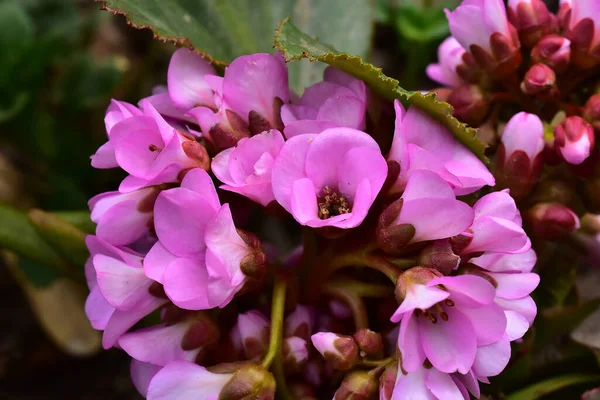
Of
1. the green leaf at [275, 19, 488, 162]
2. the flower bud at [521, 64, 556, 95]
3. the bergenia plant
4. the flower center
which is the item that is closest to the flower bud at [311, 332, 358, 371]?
the bergenia plant

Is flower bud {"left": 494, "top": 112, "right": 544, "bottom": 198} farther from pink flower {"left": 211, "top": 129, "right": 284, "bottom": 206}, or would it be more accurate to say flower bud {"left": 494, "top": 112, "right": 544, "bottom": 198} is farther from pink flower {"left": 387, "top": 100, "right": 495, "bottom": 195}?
pink flower {"left": 211, "top": 129, "right": 284, "bottom": 206}

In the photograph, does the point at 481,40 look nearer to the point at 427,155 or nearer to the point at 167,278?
the point at 427,155

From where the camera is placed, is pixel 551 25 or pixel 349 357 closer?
pixel 349 357

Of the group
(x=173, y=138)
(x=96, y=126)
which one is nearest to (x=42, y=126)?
(x=96, y=126)

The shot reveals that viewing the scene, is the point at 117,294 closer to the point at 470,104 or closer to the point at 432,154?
the point at 432,154

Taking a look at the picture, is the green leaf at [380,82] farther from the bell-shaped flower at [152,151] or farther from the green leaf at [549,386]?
the green leaf at [549,386]

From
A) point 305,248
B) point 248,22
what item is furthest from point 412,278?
point 248,22
